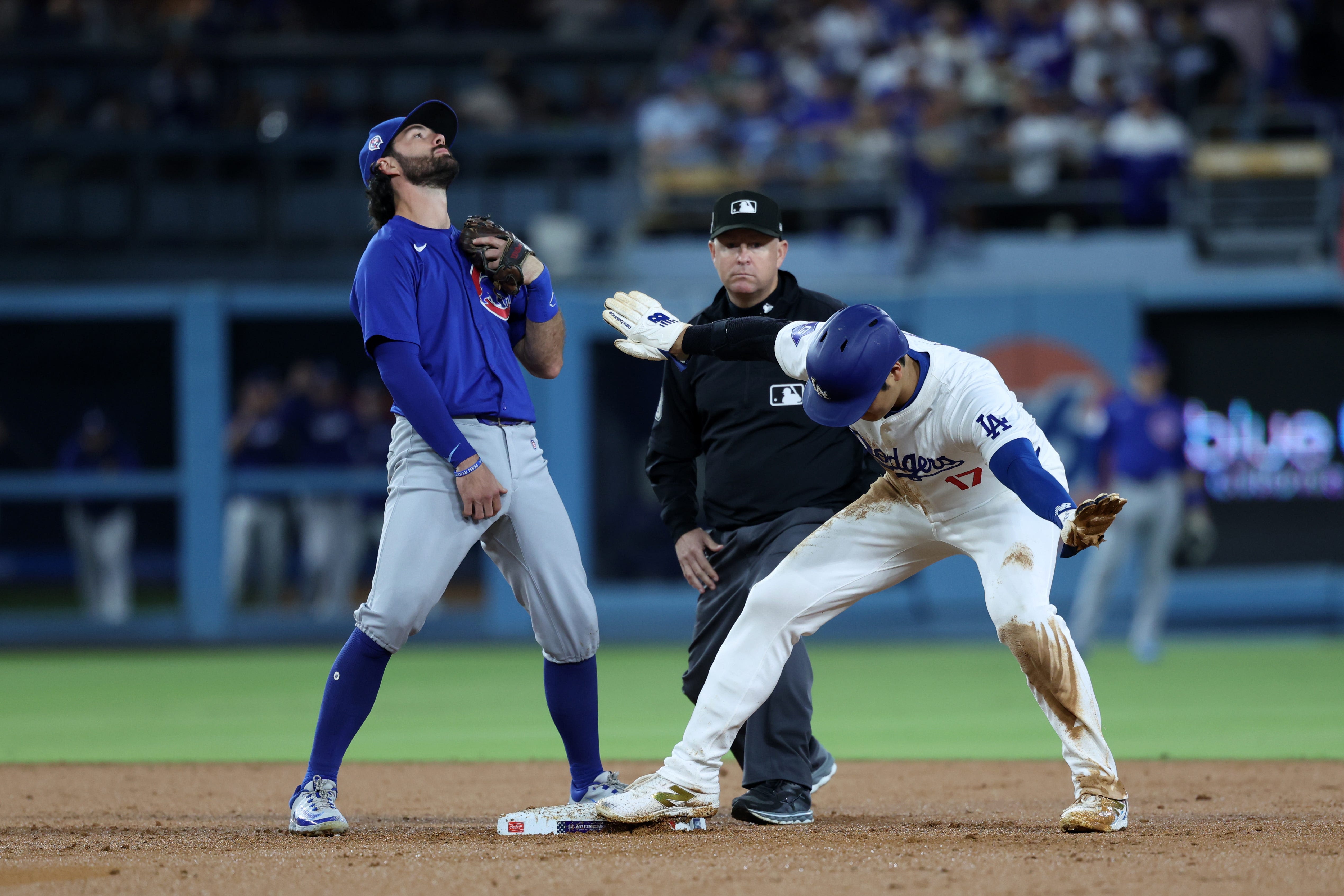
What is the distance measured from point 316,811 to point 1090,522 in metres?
2.35

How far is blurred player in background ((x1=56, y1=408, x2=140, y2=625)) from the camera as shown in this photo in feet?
43.2

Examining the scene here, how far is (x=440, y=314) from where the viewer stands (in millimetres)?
4348

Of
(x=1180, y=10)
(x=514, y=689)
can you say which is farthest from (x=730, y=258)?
(x=1180, y=10)

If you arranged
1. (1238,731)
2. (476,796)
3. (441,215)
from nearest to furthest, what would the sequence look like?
(441,215) < (476,796) < (1238,731)

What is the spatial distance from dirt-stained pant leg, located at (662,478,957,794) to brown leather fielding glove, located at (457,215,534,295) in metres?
1.19

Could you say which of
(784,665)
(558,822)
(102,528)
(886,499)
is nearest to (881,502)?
(886,499)

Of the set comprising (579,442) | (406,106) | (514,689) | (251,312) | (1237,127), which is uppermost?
(406,106)

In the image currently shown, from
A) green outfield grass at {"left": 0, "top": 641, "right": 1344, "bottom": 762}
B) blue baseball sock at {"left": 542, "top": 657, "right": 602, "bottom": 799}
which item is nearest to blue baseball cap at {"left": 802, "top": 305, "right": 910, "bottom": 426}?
blue baseball sock at {"left": 542, "top": 657, "right": 602, "bottom": 799}

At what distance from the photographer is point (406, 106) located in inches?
664

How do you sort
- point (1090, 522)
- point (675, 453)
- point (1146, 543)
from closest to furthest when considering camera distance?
point (1090, 522), point (675, 453), point (1146, 543)

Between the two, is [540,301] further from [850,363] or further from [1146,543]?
[1146,543]

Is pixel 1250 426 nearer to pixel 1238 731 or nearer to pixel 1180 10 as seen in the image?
pixel 1180 10

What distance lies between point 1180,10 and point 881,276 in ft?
15.7

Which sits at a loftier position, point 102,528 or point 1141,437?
point 1141,437
